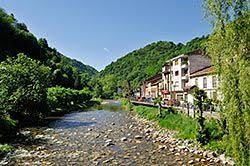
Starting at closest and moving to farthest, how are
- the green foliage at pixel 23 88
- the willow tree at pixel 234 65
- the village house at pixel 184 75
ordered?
the willow tree at pixel 234 65 → the green foliage at pixel 23 88 → the village house at pixel 184 75

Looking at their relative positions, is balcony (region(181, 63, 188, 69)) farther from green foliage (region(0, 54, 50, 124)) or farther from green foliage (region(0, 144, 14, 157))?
green foliage (region(0, 144, 14, 157))

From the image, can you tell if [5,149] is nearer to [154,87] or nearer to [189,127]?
[189,127]

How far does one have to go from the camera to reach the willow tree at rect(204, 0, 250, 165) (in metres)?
10.3

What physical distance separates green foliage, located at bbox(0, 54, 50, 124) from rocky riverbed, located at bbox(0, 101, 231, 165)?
6977 mm

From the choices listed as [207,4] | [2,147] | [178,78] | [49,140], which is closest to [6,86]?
[49,140]

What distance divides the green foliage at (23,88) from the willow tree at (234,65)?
31.6 m

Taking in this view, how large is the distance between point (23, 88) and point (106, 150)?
835 inches

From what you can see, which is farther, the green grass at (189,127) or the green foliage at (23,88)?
the green foliage at (23,88)

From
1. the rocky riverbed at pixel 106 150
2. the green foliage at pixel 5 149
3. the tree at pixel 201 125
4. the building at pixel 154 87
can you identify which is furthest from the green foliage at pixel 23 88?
the building at pixel 154 87

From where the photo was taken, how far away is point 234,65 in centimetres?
1060

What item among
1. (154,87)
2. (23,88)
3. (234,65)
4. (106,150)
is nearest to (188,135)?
(106,150)

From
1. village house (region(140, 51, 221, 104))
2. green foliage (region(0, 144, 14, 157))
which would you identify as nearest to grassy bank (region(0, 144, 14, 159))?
green foliage (region(0, 144, 14, 157))

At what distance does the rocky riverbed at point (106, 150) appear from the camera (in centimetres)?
2198

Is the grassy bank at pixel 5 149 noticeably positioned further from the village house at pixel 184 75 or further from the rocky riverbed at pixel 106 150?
the village house at pixel 184 75
